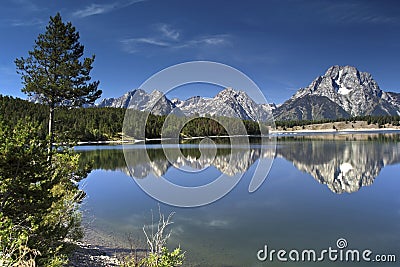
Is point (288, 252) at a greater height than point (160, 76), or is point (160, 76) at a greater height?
point (160, 76)

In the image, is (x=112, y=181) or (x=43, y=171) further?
(x=112, y=181)

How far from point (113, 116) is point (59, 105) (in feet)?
458

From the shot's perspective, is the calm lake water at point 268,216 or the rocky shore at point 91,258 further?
the calm lake water at point 268,216

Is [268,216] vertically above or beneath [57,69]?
beneath

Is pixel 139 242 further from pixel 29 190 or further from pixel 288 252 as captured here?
pixel 29 190

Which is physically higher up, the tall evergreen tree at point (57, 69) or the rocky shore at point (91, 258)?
the tall evergreen tree at point (57, 69)

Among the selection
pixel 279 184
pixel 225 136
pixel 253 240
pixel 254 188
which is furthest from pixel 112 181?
pixel 225 136

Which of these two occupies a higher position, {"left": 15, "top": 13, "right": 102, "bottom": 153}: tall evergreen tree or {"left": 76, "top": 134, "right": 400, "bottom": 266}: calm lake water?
{"left": 15, "top": 13, "right": 102, "bottom": 153}: tall evergreen tree

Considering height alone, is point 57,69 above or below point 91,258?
above

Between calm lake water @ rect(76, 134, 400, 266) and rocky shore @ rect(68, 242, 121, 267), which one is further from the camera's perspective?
calm lake water @ rect(76, 134, 400, 266)

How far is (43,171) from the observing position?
8445 mm

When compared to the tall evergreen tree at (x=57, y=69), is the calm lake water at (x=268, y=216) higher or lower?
lower

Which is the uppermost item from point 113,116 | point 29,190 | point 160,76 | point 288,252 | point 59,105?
point 113,116

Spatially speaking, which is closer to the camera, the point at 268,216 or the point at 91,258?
the point at 91,258
